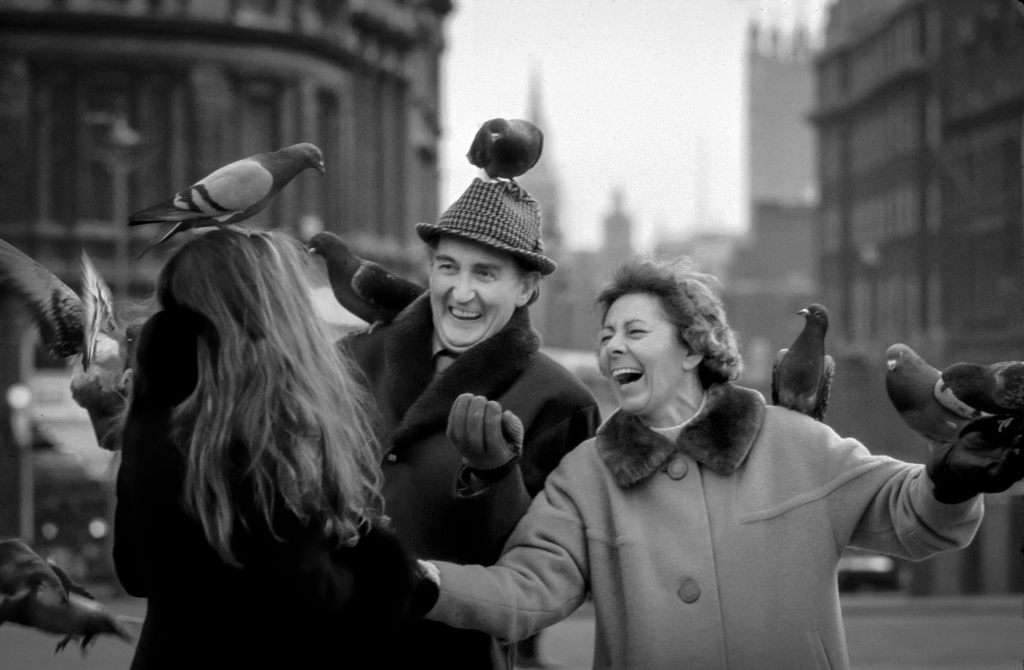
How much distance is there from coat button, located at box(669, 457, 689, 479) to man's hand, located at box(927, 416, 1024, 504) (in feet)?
2.32

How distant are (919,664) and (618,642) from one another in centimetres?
1556

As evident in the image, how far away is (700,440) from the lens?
13.1ft

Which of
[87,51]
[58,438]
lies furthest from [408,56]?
[58,438]

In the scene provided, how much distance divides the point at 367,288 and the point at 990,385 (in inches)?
85.9

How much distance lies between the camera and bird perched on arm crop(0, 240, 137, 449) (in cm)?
429

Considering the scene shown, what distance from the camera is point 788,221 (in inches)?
3497

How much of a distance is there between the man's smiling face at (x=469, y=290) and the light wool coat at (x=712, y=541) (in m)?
0.65

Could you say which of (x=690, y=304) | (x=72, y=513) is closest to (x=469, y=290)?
(x=690, y=304)

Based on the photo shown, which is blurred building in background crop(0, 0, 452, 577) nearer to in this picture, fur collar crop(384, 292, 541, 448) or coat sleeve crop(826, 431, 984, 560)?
fur collar crop(384, 292, 541, 448)

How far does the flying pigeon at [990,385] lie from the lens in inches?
134

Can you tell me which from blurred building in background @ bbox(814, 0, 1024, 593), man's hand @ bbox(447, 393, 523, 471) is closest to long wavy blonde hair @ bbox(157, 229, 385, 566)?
man's hand @ bbox(447, 393, 523, 471)

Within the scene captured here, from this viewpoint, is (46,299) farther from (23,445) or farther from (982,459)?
(23,445)

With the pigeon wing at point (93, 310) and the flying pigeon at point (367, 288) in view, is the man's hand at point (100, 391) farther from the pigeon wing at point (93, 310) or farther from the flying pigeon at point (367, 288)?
the flying pigeon at point (367, 288)

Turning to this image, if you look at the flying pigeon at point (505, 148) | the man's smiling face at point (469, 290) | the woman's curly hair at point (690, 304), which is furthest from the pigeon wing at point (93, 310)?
the woman's curly hair at point (690, 304)
